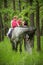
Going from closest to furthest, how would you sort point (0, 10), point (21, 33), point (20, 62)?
point (20, 62) → point (21, 33) → point (0, 10)

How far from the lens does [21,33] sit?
479 inches

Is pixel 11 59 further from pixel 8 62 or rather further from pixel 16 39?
pixel 16 39

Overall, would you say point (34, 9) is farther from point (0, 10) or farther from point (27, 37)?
point (0, 10)

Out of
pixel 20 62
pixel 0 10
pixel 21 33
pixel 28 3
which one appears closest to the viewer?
pixel 20 62

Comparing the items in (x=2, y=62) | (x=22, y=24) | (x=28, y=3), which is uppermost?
(x=28, y=3)

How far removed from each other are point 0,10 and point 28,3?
148 inches

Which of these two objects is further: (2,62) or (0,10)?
(0,10)

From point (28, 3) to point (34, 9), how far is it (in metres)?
0.41

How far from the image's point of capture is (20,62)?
9195 mm

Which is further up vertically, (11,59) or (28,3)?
(28,3)

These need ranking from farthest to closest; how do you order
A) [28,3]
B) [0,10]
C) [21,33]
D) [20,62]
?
1. [0,10]
2. [28,3]
3. [21,33]
4. [20,62]

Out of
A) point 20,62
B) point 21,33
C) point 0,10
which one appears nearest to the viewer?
point 20,62

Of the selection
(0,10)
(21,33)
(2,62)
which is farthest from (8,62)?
(0,10)

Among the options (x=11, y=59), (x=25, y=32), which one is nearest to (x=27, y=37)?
(x=25, y=32)
